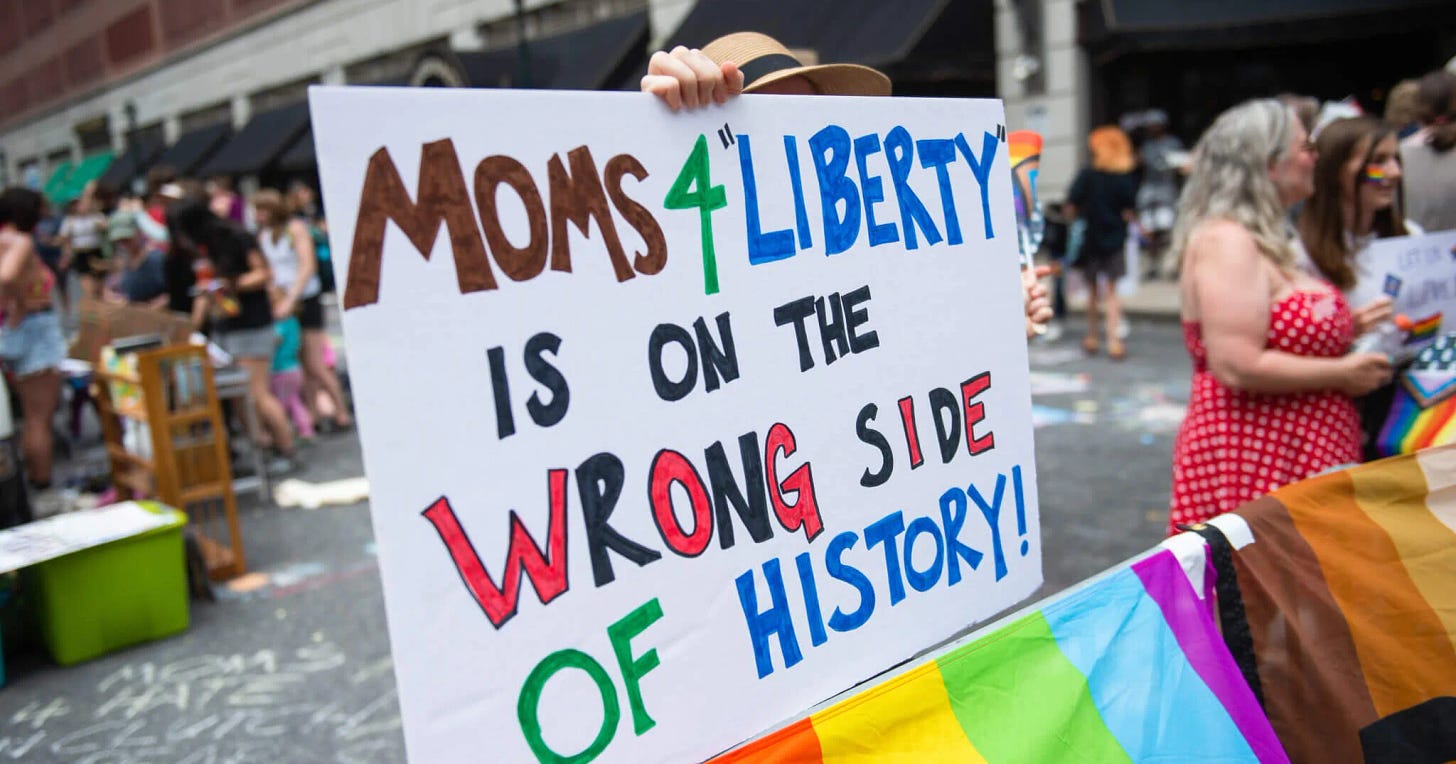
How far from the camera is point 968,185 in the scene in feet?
5.69

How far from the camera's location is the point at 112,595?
154 inches

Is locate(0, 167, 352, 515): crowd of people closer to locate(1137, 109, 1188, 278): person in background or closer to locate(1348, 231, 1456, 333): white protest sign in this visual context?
locate(1348, 231, 1456, 333): white protest sign

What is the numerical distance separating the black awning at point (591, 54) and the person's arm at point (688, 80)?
504 inches

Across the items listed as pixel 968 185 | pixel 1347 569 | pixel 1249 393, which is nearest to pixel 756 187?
pixel 968 185

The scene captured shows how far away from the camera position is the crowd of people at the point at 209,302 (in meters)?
5.82

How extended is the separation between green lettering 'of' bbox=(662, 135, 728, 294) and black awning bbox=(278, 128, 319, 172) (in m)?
20.8

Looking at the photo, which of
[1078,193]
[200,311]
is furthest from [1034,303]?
[1078,193]

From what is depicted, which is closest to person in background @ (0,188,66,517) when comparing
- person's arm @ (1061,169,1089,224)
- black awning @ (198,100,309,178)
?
person's arm @ (1061,169,1089,224)

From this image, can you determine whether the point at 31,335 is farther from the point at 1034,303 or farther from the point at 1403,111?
the point at 1403,111

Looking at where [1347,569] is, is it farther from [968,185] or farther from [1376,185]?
[1376,185]

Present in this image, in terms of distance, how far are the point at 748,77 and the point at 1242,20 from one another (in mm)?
10611

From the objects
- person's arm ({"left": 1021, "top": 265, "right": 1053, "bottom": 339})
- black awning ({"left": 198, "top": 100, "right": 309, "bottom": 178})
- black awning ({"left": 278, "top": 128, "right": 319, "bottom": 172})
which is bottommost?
person's arm ({"left": 1021, "top": 265, "right": 1053, "bottom": 339})

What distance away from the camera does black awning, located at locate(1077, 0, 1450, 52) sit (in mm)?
10023

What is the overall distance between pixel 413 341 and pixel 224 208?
387 inches
